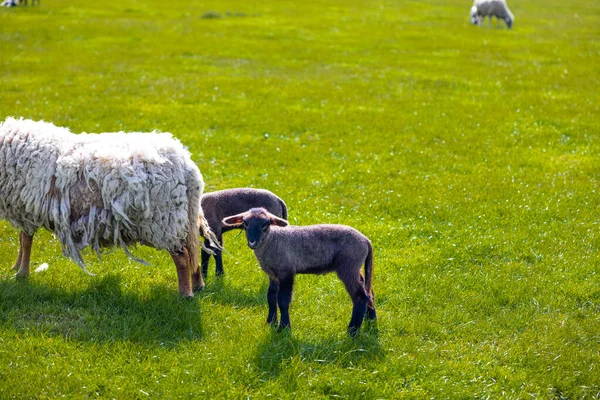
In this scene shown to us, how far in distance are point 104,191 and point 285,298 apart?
109 inches

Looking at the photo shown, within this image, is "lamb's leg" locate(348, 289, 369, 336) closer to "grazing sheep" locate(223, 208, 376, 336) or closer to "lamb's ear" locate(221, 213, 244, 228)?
"grazing sheep" locate(223, 208, 376, 336)

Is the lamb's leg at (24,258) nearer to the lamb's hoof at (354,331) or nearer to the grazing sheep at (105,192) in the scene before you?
the grazing sheep at (105,192)

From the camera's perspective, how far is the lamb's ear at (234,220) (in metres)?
7.41

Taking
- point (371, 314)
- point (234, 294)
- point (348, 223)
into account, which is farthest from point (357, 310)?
point (348, 223)

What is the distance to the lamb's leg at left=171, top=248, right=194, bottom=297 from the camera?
27.0 ft

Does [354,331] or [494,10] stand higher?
[494,10]

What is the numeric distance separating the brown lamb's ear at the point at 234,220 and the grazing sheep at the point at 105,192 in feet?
2.59

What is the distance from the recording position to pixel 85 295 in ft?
26.6

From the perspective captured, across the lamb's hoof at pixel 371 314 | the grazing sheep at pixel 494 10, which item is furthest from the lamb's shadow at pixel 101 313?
the grazing sheep at pixel 494 10

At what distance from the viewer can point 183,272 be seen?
8250 millimetres

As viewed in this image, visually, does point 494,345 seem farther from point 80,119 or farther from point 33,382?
point 80,119

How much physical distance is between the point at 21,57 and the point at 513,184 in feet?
72.7

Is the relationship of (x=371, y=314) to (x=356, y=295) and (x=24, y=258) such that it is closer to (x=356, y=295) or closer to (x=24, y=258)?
(x=356, y=295)

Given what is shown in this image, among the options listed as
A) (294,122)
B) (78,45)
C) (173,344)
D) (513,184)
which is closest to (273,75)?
(294,122)
